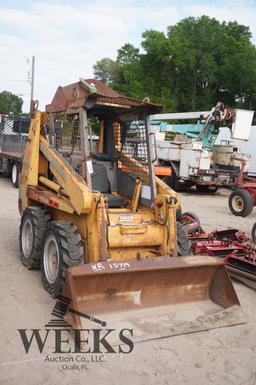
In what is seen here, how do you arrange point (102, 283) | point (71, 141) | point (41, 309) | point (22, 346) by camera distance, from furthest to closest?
point (71, 141), point (41, 309), point (102, 283), point (22, 346)

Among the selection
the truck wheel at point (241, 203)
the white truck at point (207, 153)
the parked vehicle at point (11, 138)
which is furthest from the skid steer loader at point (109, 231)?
the parked vehicle at point (11, 138)

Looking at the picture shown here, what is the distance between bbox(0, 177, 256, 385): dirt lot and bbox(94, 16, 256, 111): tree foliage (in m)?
31.3

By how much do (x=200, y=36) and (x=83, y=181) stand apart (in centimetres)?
3732

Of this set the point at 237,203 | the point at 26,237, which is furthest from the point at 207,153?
the point at 26,237

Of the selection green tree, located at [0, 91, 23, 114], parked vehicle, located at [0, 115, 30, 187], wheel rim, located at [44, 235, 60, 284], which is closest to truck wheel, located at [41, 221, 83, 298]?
wheel rim, located at [44, 235, 60, 284]

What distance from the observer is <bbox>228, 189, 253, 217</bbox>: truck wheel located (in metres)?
12.2

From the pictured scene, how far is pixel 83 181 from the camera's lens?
5645 mm

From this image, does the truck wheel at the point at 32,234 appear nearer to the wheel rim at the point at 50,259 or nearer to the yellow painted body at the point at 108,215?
the yellow painted body at the point at 108,215

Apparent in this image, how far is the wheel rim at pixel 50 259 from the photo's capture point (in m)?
5.73

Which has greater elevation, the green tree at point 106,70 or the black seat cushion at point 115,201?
the green tree at point 106,70

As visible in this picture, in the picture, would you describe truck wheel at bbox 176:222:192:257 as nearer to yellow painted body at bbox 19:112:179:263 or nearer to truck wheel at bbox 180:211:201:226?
yellow painted body at bbox 19:112:179:263

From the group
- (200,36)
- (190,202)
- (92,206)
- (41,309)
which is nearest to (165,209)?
(92,206)

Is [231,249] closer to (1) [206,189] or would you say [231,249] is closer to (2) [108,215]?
(2) [108,215]

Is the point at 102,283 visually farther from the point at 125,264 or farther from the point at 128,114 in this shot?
the point at 128,114
